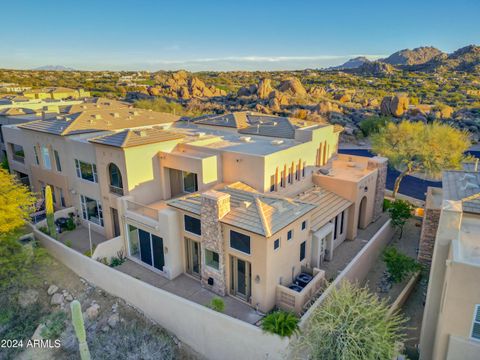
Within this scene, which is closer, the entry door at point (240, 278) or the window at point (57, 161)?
the entry door at point (240, 278)

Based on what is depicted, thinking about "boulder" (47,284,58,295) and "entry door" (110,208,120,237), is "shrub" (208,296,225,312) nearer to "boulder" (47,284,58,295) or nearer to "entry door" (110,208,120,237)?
"entry door" (110,208,120,237)

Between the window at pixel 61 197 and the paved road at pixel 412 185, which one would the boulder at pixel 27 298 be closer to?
the window at pixel 61 197

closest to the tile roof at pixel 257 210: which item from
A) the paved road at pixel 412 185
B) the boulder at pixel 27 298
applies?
the boulder at pixel 27 298

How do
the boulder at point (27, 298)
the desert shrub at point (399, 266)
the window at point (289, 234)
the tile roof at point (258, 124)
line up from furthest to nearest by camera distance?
the tile roof at point (258, 124) → the boulder at point (27, 298) → the desert shrub at point (399, 266) → the window at point (289, 234)

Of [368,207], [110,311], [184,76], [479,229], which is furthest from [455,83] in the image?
[110,311]

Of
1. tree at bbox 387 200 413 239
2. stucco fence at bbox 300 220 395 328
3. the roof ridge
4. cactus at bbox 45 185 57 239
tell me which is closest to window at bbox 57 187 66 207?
cactus at bbox 45 185 57 239

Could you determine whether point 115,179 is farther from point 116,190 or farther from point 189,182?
point 189,182
